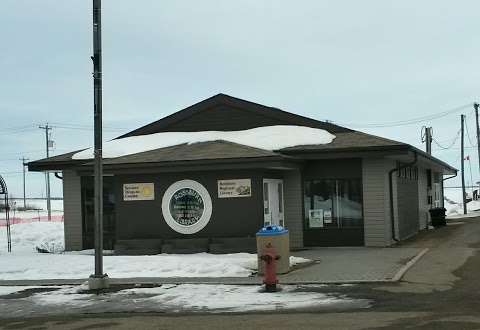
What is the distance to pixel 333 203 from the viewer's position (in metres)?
21.7

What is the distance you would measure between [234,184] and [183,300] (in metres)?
7.99

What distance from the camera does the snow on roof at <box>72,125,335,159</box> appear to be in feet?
71.6

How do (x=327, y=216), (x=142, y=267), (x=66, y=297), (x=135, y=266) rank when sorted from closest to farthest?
(x=66, y=297) < (x=142, y=267) < (x=135, y=266) < (x=327, y=216)

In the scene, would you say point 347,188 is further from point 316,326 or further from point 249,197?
point 316,326

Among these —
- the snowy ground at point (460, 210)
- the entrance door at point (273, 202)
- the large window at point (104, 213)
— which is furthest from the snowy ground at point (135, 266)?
the snowy ground at point (460, 210)

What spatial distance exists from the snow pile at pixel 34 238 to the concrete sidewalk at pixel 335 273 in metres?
10.6

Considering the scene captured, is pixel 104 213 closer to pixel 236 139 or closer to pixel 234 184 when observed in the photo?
pixel 236 139

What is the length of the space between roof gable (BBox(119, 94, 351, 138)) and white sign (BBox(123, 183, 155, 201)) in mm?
4440

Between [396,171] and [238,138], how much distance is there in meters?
5.59

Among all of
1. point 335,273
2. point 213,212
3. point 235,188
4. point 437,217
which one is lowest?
point 335,273

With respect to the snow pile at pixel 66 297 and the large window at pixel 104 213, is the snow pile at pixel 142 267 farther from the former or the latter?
the large window at pixel 104 213

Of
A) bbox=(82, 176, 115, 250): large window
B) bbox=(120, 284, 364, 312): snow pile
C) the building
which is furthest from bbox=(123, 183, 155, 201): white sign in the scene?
bbox=(120, 284, 364, 312): snow pile

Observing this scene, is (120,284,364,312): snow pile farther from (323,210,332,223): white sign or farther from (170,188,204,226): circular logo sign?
(323,210,332,223): white sign

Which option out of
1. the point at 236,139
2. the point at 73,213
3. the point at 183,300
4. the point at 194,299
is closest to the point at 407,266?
the point at 194,299
